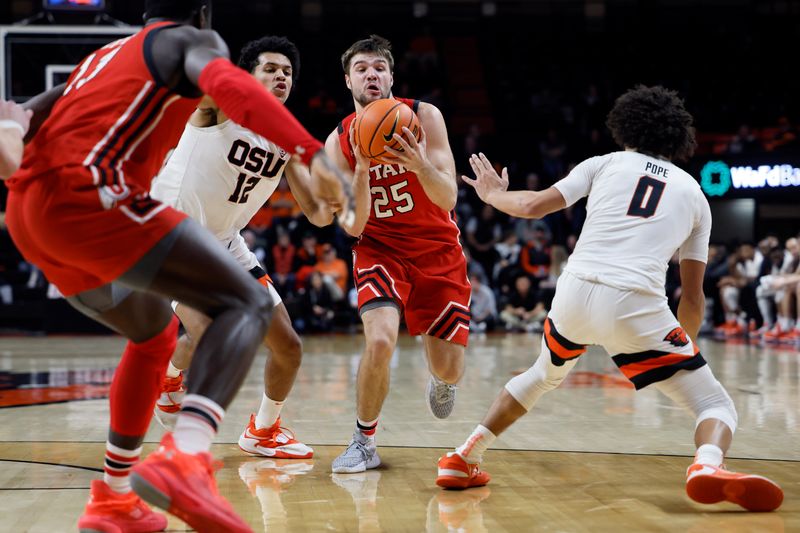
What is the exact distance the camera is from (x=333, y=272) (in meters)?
14.1

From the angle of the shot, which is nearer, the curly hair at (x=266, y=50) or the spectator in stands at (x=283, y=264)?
the curly hair at (x=266, y=50)

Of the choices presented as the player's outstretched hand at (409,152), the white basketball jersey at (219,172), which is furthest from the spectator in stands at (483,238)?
the player's outstretched hand at (409,152)

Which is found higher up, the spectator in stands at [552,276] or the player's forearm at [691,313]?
the player's forearm at [691,313]

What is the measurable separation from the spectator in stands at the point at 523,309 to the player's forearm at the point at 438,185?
9963 mm

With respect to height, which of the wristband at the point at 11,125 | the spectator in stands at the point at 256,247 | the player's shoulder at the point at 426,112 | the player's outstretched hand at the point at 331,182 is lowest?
the spectator in stands at the point at 256,247

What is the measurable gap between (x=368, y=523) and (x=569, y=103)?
18312mm

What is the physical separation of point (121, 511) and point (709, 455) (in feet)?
7.02

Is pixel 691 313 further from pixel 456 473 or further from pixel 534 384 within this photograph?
pixel 456 473

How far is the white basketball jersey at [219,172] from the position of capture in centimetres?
451

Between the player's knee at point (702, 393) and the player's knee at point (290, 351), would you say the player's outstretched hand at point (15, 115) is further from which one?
the player's knee at point (702, 393)

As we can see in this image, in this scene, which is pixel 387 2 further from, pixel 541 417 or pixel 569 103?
pixel 541 417

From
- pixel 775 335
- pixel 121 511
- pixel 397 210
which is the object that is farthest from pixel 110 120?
pixel 775 335

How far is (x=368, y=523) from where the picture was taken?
10.8 feet

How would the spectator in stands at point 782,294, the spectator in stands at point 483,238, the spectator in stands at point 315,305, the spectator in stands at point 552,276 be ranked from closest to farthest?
the spectator in stands at point 782,294 < the spectator in stands at point 315,305 < the spectator in stands at point 552,276 < the spectator in stands at point 483,238
